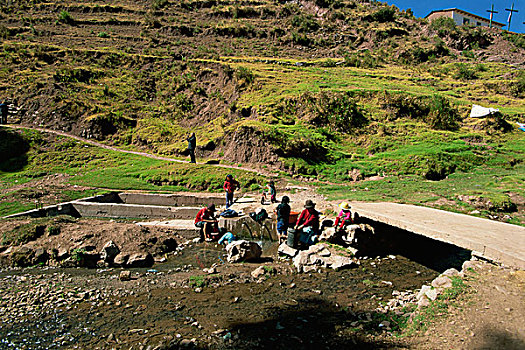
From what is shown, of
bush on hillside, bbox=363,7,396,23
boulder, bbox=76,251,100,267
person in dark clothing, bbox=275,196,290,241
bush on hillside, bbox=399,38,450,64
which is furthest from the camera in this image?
bush on hillside, bbox=363,7,396,23

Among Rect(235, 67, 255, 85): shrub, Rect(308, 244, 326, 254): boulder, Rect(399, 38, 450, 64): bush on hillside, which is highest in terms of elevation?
Rect(399, 38, 450, 64): bush on hillside

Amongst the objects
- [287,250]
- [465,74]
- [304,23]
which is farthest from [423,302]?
[304,23]

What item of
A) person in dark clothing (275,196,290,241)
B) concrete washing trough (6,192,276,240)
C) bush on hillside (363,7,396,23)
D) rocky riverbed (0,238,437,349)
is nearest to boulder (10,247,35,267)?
rocky riverbed (0,238,437,349)

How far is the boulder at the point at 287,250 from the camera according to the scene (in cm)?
882

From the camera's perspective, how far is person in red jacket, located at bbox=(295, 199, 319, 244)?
9.24 metres

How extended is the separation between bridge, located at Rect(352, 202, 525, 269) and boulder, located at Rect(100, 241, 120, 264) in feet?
23.8

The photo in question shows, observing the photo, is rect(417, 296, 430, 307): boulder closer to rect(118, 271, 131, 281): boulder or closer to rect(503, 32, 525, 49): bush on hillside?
rect(118, 271, 131, 281): boulder

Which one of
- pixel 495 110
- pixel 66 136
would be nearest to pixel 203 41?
pixel 66 136

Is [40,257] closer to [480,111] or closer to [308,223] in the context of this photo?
[308,223]

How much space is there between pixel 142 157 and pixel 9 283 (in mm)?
13949

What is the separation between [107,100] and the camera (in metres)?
28.2

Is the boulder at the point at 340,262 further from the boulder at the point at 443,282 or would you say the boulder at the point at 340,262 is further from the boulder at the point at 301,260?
the boulder at the point at 443,282

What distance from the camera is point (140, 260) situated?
862 cm

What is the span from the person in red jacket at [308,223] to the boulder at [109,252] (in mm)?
5295
